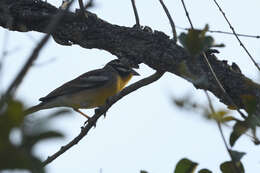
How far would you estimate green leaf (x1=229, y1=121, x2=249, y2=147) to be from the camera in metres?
2.16

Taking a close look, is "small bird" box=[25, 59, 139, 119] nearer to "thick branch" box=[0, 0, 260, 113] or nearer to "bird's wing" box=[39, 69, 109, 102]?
"bird's wing" box=[39, 69, 109, 102]

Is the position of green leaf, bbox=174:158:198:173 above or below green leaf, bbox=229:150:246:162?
above

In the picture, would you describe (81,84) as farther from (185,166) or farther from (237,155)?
(237,155)

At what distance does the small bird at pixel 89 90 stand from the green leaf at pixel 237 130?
4730 mm

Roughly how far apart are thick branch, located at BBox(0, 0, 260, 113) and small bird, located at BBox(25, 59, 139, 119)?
5.63 ft

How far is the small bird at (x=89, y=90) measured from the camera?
7.10 metres

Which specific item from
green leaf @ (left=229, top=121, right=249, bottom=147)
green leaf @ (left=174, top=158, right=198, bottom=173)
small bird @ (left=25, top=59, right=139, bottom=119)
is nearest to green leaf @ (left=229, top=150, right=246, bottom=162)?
green leaf @ (left=229, top=121, right=249, bottom=147)

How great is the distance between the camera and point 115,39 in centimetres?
508

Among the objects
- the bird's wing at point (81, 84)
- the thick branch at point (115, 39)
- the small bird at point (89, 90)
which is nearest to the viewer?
the thick branch at point (115, 39)

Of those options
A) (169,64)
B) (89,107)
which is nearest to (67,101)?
(89,107)

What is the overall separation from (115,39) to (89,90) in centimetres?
237

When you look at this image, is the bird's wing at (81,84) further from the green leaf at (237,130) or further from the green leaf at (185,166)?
the green leaf at (237,130)

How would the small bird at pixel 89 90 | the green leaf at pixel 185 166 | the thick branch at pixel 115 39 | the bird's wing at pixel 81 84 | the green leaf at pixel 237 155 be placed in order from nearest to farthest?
the green leaf at pixel 237 155 < the green leaf at pixel 185 166 < the thick branch at pixel 115 39 < the small bird at pixel 89 90 < the bird's wing at pixel 81 84

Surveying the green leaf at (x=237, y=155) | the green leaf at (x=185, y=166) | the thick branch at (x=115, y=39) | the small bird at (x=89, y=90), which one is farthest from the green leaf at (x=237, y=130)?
the small bird at (x=89, y=90)
